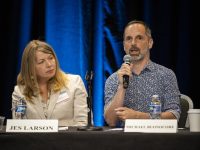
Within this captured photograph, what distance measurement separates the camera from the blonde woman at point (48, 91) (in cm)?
327

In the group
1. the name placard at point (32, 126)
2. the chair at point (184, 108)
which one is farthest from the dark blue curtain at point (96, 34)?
the name placard at point (32, 126)

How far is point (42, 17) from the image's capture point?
4.70 m

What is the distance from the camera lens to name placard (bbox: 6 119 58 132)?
7.21 feet

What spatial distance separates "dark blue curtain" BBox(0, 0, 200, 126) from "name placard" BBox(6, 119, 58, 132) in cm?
237

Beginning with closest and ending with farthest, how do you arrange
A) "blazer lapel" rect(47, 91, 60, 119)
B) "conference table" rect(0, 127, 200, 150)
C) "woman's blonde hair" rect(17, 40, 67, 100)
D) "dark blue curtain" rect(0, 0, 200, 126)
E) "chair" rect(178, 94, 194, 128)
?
1. "conference table" rect(0, 127, 200, 150)
2. "blazer lapel" rect(47, 91, 60, 119)
3. "woman's blonde hair" rect(17, 40, 67, 100)
4. "chair" rect(178, 94, 194, 128)
5. "dark blue curtain" rect(0, 0, 200, 126)

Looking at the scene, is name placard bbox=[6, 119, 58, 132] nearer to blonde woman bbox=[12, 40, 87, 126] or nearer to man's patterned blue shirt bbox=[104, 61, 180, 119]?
blonde woman bbox=[12, 40, 87, 126]

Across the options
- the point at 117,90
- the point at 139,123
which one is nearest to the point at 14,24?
the point at 117,90

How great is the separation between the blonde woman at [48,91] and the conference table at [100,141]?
43.5 inches

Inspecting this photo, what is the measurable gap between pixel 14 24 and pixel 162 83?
2057 mm

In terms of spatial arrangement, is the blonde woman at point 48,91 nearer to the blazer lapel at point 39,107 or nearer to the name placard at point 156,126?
the blazer lapel at point 39,107

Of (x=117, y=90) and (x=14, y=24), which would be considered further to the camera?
(x=14, y=24)

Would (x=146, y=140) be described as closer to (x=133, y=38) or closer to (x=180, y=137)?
(x=180, y=137)

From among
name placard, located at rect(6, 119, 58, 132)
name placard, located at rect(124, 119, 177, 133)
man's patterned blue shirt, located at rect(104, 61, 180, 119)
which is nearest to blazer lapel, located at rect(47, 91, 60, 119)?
man's patterned blue shirt, located at rect(104, 61, 180, 119)

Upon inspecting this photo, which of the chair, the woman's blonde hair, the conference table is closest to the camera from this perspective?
the conference table
